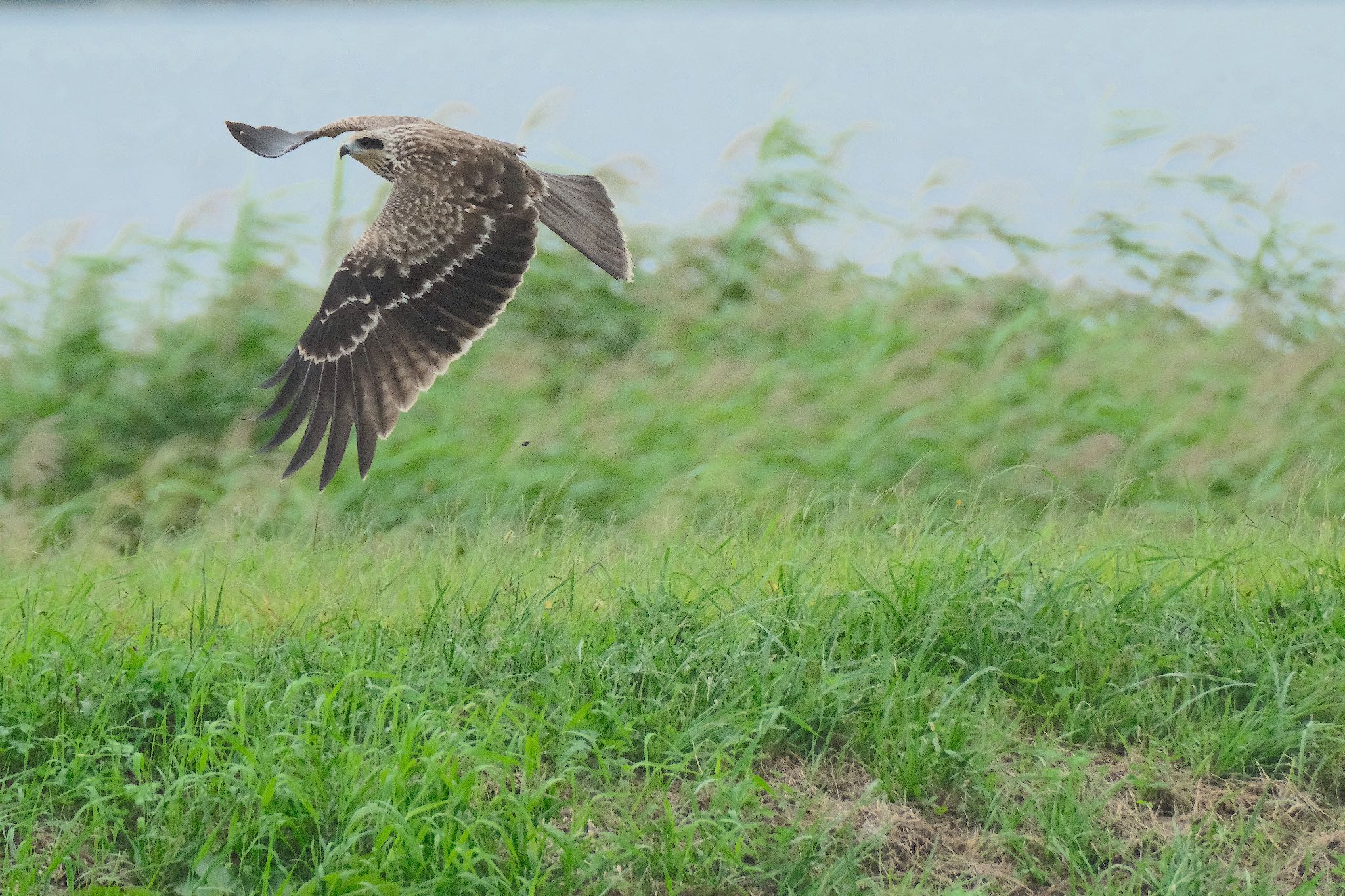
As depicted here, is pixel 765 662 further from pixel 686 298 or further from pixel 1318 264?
pixel 1318 264

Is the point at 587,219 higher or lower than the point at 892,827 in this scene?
higher

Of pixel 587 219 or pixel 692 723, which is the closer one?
pixel 692 723

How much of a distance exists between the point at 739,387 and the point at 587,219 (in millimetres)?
1557

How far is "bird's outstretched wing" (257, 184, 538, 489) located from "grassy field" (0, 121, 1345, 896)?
53 cm

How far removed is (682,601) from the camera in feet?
12.3

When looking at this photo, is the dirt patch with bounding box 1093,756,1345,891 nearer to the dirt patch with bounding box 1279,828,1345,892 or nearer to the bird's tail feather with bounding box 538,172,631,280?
the dirt patch with bounding box 1279,828,1345,892

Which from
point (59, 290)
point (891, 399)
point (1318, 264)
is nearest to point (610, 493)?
point (891, 399)

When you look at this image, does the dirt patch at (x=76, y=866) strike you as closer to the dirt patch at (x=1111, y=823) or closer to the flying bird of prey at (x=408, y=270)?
the flying bird of prey at (x=408, y=270)

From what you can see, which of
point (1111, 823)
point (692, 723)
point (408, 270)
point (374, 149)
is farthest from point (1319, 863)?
point (374, 149)

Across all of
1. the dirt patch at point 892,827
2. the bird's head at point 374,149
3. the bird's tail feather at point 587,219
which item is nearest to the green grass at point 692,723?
the dirt patch at point 892,827

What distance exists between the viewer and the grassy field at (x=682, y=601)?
306 cm

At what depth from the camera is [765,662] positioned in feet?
11.3

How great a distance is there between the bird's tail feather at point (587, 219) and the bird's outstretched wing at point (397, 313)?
0.14m

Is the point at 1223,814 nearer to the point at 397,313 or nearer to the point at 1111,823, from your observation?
the point at 1111,823
